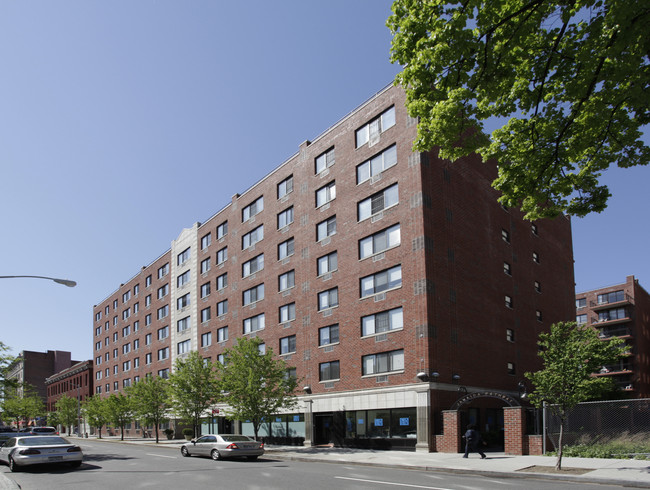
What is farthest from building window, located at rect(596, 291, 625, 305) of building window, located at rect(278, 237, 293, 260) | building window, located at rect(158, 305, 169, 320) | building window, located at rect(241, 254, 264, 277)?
building window, located at rect(158, 305, 169, 320)

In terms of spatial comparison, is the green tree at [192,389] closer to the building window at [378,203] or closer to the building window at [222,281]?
the building window at [222,281]

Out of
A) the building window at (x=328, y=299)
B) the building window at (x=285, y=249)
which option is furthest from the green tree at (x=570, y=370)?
the building window at (x=285, y=249)

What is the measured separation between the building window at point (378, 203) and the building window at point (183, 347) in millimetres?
28832

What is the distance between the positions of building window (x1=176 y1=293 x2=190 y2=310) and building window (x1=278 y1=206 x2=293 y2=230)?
64.7 feet

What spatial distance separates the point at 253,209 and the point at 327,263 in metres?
12.6

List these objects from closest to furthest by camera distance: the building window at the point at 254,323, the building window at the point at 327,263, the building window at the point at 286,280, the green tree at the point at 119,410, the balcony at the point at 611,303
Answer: the building window at the point at 327,263, the building window at the point at 286,280, the building window at the point at 254,323, the green tree at the point at 119,410, the balcony at the point at 611,303

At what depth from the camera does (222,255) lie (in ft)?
169

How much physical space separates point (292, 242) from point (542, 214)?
28.6 m

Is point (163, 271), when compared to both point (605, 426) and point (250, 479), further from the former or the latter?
point (605, 426)

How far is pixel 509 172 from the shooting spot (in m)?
12.2

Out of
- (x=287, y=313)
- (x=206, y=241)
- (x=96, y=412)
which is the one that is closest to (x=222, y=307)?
(x=206, y=241)

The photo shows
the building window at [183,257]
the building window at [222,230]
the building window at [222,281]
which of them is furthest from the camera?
the building window at [183,257]

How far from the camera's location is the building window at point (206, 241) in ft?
178

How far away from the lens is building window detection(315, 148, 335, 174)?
1497 inches
